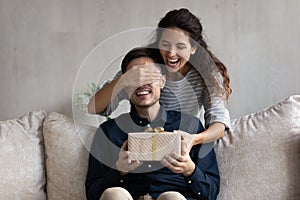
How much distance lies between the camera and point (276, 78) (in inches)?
93.4

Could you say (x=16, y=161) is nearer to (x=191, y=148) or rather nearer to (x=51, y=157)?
(x=51, y=157)

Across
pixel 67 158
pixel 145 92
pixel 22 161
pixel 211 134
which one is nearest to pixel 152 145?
pixel 145 92

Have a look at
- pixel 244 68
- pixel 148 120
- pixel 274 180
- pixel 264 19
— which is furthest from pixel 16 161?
pixel 264 19

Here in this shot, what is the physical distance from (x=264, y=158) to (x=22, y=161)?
869 mm

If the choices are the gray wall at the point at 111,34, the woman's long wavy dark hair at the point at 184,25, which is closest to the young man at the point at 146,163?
the woman's long wavy dark hair at the point at 184,25

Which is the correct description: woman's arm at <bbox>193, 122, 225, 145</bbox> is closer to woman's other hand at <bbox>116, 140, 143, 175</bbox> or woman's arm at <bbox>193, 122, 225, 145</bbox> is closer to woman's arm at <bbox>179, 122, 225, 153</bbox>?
woman's arm at <bbox>179, 122, 225, 153</bbox>

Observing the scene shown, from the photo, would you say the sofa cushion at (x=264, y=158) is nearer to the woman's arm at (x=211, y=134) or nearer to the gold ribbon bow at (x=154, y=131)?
the woman's arm at (x=211, y=134)

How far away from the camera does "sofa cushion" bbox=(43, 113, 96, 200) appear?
1.81 metres

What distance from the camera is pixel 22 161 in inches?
72.0

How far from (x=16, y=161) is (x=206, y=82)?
0.74 meters

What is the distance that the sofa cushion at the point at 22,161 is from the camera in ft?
5.86

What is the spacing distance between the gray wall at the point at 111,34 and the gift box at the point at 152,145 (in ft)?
3.09

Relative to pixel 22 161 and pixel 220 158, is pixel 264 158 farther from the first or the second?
pixel 22 161

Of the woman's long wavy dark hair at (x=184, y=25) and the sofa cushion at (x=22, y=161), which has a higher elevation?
the woman's long wavy dark hair at (x=184, y=25)
